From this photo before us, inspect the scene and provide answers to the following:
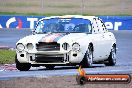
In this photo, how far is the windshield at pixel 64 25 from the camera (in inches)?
675

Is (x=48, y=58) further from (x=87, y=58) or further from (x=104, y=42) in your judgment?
(x=104, y=42)

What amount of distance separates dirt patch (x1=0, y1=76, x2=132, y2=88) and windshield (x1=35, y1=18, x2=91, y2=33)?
3.72 m

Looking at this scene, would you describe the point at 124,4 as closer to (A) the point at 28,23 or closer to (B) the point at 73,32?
(A) the point at 28,23

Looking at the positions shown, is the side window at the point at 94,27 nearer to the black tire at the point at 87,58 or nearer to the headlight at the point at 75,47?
the black tire at the point at 87,58

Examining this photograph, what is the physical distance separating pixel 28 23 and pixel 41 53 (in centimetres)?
2810

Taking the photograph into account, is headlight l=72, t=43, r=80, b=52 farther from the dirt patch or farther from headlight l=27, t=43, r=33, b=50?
the dirt patch

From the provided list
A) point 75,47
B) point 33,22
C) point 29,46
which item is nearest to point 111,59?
point 75,47

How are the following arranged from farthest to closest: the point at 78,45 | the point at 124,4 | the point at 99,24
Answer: the point at 124,4, the point at 99,24, the point at 78,45

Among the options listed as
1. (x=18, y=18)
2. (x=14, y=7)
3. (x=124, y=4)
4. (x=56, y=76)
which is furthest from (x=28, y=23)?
(x=56, y=76)

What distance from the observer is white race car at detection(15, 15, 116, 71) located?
15859mm

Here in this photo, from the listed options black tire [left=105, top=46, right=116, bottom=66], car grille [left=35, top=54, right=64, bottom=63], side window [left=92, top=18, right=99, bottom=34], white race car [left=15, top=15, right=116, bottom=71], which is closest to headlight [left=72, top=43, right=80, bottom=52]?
white race car [left=15, top=15, right=116, bottom=71]

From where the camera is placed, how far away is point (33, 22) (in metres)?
43.5

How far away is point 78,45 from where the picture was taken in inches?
625

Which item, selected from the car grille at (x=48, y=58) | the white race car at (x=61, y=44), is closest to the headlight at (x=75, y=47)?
the white race car at (x=61, y=44)
